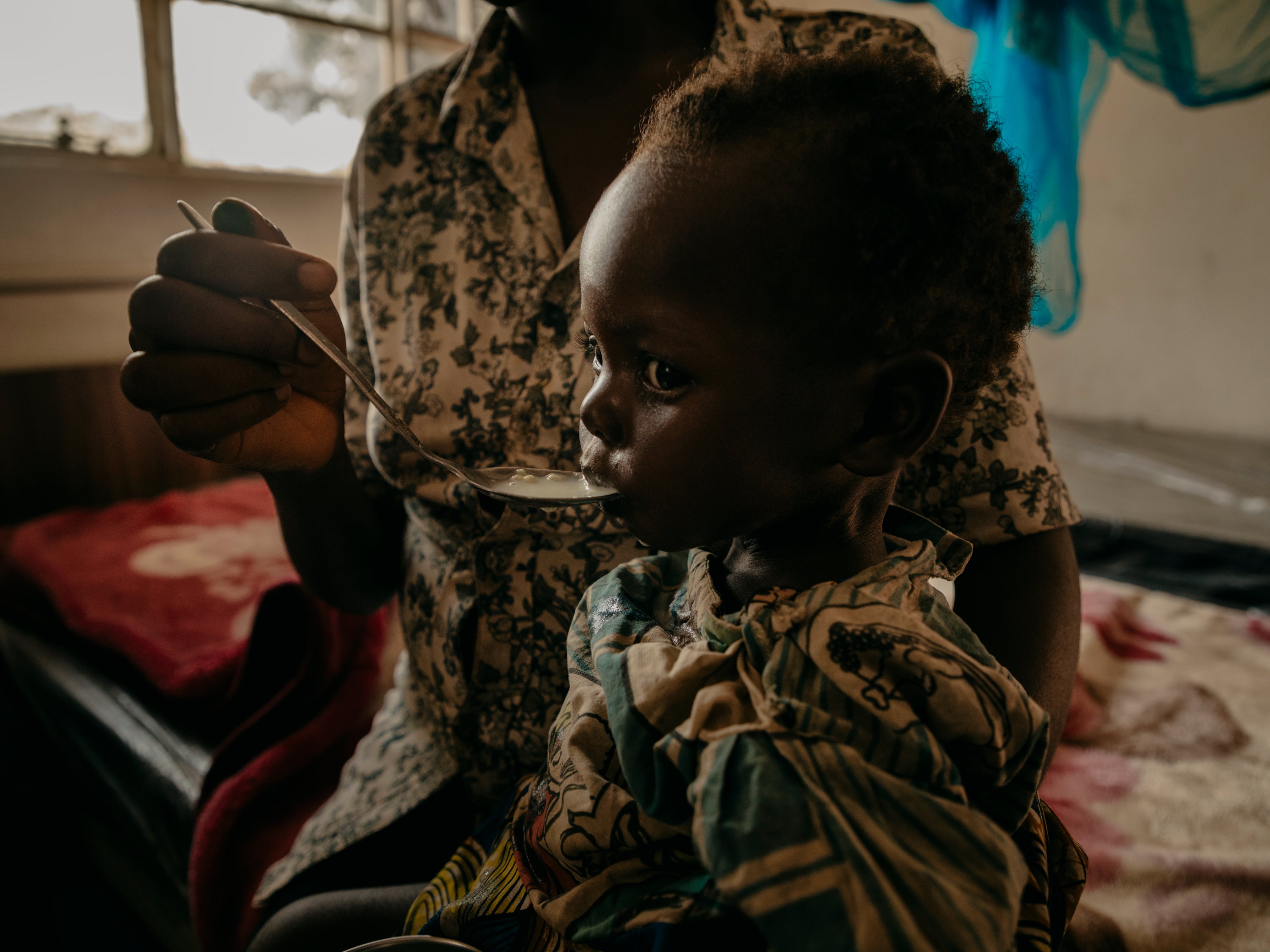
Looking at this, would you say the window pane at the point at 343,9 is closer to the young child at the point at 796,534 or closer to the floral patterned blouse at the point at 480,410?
the floral patterned blouse at the point at 480,410

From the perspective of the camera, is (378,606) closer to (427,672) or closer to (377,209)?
(427,672)

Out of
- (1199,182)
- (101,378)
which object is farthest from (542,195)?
(1199,182)

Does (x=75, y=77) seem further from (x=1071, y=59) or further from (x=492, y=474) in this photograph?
(x=1071, y=59)

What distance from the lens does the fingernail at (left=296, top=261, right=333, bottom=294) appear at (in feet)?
1.87

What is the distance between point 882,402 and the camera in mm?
501

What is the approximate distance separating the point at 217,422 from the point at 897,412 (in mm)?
468

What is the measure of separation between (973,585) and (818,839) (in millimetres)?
382

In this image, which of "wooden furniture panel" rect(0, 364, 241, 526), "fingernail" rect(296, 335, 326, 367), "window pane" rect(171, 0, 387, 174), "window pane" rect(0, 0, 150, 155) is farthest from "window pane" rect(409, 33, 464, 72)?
"fingernail" rect(296, 335, 326, 367)

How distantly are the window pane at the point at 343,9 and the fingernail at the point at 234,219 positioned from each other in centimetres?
237

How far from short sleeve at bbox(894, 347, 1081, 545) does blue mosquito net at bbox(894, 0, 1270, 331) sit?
126cm

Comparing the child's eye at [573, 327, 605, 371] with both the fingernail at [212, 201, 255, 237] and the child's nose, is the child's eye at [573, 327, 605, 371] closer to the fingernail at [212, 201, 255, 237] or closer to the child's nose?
the child's nose

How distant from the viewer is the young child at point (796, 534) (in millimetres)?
396

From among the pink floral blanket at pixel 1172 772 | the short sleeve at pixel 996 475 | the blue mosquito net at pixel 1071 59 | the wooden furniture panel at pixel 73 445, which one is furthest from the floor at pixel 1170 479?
the wooden furniture panel at pixel 73 445

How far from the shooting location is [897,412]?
499mm
